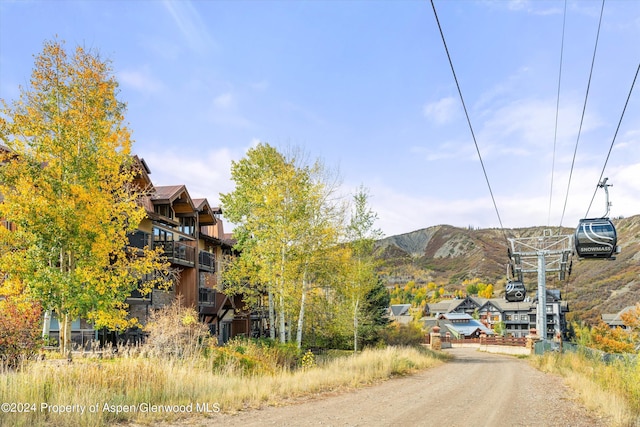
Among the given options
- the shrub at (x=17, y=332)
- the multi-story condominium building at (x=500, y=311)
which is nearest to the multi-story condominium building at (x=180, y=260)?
the shrub at (x=17, y=332)

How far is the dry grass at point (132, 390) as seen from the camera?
9.17 meters

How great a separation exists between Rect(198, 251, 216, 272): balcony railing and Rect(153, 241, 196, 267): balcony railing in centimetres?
175

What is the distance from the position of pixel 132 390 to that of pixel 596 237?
54.4 ft

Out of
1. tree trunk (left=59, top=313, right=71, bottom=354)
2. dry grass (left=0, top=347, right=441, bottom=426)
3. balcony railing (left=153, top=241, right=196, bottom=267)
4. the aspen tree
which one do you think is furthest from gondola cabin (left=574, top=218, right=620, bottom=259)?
balcony railing (left=153, top=241, right=196, bottom=267)

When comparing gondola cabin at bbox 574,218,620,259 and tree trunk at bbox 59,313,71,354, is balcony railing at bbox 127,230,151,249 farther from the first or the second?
gondola cabin at bbox 574,218,620,259

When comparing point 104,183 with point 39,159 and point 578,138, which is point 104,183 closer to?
point 39,159

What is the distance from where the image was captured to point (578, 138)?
1612 centimetres

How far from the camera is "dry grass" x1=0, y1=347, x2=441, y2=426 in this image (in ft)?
30.1

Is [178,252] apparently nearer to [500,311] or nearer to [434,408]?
[434,408]

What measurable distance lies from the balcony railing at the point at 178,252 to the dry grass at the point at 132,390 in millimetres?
13952

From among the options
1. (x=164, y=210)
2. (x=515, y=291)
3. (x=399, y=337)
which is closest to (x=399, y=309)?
(x=399, y=337)

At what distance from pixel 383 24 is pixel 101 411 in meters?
9.77

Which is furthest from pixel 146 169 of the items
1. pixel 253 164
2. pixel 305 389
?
pixel 305 389

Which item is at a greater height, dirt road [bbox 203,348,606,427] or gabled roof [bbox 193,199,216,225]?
gabled roof [bbox 193,199,216,225]
